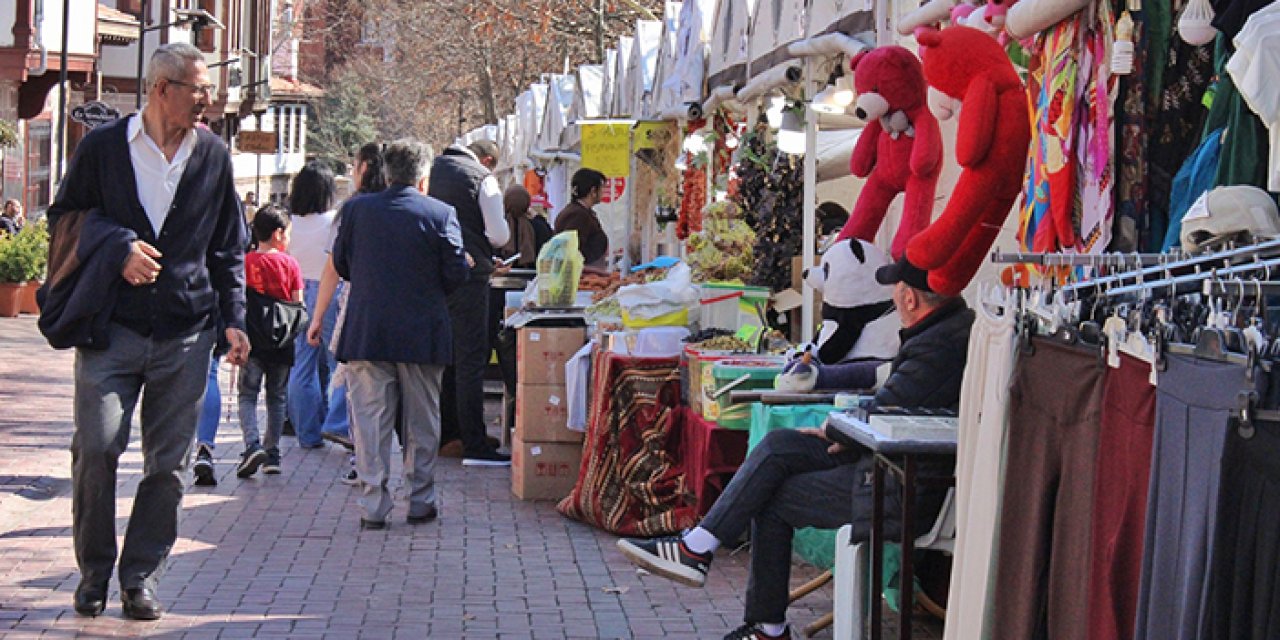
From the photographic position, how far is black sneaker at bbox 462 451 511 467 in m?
11.1

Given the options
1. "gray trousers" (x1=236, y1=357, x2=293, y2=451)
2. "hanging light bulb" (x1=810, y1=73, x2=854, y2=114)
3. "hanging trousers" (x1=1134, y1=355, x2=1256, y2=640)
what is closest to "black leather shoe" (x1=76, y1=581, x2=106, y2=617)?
"gray trousers" (x1=236, y1=357, x2=293, y2=451)

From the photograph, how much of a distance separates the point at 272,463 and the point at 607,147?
5871mm

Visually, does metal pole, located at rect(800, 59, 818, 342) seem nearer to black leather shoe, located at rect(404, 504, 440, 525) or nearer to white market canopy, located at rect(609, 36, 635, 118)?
black leather shoe, located at rect(404, 504, 440, 525)

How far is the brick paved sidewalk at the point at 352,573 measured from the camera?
260 inches

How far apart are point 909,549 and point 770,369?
2.46m

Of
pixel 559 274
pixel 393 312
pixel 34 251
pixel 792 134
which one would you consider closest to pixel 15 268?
pixel 34 251

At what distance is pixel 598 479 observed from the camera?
880 centimetres

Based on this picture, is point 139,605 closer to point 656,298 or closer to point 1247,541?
point 656,298

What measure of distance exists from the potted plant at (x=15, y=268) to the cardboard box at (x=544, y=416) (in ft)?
51.0

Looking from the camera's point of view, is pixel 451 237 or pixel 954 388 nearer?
pixel 954 388

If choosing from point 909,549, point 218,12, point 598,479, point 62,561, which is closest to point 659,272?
point 598,479

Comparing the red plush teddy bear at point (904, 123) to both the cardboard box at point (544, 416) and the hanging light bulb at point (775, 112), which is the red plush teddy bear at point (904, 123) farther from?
the cardboard box at point (544, 416)

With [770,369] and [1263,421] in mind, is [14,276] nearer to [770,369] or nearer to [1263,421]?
[770,369]

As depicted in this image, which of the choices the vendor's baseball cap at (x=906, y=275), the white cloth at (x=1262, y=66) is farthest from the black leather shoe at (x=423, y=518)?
the white cloth at (x=1262, y=66)
